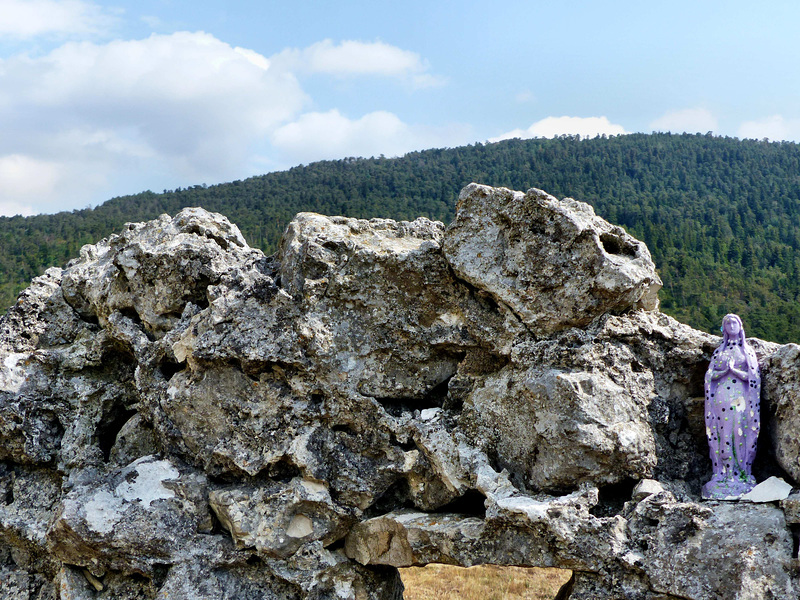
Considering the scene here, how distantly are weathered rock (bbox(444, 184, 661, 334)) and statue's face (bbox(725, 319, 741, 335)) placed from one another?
0.90 metres

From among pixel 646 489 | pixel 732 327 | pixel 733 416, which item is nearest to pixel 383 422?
pixel 646 489

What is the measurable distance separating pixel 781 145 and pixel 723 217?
78.2ft

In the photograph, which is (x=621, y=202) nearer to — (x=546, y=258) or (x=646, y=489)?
(x=546, y=258)

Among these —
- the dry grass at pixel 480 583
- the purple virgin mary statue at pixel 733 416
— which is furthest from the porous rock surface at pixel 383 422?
the dry grass at pixel 480 583

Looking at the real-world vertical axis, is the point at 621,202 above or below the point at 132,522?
above

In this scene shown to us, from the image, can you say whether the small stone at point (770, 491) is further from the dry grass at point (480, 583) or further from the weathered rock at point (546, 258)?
the dry grass at point (480, 583)

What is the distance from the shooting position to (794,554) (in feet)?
18.6

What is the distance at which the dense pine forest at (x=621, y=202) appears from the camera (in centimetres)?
3475

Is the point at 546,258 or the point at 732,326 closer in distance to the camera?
the point at 732,326

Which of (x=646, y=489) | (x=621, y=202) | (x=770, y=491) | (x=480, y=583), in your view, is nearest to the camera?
(x=770, y=491)

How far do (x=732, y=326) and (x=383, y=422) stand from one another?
3897 millimetres

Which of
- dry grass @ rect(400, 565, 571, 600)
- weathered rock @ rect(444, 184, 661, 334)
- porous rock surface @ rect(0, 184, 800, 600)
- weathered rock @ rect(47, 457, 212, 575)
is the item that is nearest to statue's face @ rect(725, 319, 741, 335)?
porous rock surface @ rect(0, 184, 800, 600)

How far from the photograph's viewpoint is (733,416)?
654cm

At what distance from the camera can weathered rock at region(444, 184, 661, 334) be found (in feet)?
22.8
